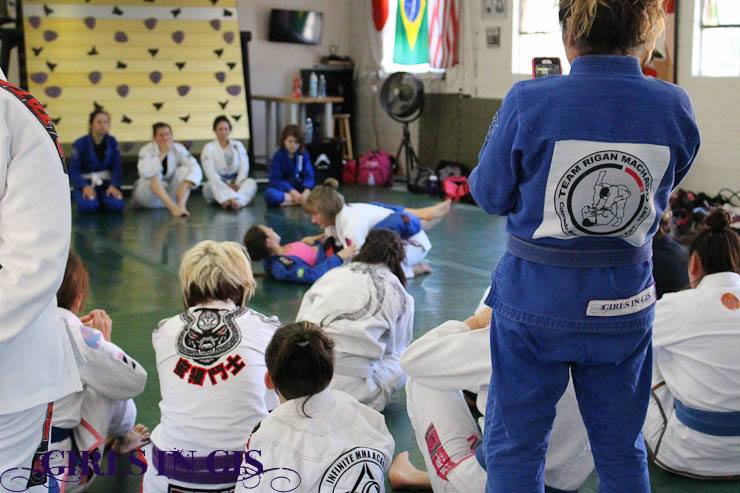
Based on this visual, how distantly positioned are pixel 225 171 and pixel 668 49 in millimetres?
4212

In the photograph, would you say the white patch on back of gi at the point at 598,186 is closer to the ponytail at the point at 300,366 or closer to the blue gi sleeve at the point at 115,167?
the ponytail at the point at 300,366

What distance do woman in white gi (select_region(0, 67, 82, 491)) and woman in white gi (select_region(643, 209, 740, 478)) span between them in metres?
2.03

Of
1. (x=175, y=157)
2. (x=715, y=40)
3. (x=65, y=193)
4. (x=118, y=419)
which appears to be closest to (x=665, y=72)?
(x=715, y=40)

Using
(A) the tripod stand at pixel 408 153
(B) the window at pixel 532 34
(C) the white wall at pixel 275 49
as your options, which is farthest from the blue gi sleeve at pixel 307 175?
(C) the white wall at pixel 275 49

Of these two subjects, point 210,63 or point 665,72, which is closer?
point 665,72

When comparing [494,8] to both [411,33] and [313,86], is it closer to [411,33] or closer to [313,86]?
[411,33]

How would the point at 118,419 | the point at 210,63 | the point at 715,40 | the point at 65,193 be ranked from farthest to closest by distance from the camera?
the point at 210,63 < the point at 715,40 < the point at 118,419 < the point at 65,193

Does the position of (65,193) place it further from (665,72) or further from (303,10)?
(303,10)

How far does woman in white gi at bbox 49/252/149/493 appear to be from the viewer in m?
2.71

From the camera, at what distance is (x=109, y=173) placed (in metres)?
8.56

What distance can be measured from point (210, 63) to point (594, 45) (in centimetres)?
938

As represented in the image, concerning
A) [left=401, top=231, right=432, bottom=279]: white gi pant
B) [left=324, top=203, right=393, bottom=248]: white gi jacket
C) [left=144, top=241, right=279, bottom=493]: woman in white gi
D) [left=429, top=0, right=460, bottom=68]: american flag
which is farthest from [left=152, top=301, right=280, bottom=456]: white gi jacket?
[left=429, top=0, right=460, bottom=68]: american flag

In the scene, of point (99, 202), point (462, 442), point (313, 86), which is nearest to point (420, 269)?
point (462, 442)

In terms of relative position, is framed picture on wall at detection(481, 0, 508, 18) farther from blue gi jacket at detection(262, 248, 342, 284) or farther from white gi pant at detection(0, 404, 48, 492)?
white gi pant at detection(0, 404, 48, 492)
